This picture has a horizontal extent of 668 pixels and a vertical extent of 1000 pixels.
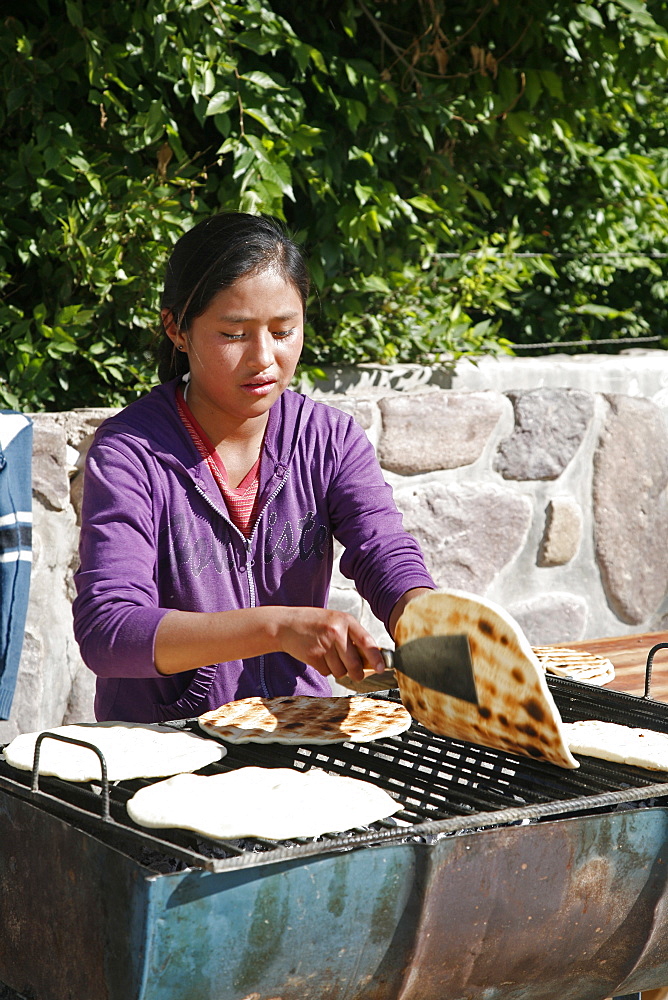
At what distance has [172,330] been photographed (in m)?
2.39

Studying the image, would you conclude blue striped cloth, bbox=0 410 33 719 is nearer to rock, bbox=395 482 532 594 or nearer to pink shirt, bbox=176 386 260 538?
pink shirt, bbox=176 386 260 538

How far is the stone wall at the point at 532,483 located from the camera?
3725 mm

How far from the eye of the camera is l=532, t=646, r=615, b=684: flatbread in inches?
99.1

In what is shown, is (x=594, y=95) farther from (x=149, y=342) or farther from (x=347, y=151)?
(x=149, y=342)

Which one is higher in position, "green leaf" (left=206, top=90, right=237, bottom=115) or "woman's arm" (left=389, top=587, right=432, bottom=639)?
"green leaf" (left=206, top=90, right=237, bottom=115)

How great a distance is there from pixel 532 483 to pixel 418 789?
7.73ft

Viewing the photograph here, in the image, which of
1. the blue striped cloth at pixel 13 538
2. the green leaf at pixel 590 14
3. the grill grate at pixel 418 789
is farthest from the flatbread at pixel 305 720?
the green leaf at pixel 590 14

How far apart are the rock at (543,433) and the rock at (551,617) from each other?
1.43 ft

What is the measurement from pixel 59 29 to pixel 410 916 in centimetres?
288

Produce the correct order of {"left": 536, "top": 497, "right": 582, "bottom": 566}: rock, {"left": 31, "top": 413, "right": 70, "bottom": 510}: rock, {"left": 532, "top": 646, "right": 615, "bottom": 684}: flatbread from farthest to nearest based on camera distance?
1. {"left": 536, "top": 497, "right": 582, "bottom": 566}: rock
2. {"left": 31, "top": 413, "right": 70, "bottom": 510}: rock
3. {"left": 532, "top": 646, "right": 615, "bottom": 684}: flatbread

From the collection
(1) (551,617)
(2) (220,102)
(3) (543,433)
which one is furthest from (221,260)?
(1) (551,617)

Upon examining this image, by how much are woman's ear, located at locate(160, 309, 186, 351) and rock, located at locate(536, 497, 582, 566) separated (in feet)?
6.54

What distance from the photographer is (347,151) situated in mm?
3898

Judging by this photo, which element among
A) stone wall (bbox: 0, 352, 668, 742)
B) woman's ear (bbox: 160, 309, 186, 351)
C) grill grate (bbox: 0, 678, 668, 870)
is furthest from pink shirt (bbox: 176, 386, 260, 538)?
stone wall (bbox: 0, 352, 668, 742)
